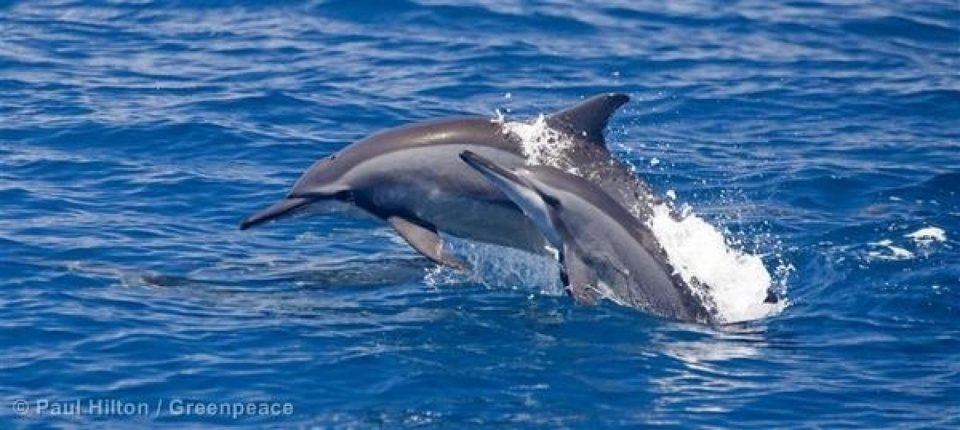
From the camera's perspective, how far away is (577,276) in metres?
13.2

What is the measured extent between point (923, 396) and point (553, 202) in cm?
304

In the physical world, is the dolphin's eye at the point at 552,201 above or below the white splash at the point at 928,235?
above

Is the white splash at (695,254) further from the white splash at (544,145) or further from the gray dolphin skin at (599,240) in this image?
the gray dolphin skin at (599,240)

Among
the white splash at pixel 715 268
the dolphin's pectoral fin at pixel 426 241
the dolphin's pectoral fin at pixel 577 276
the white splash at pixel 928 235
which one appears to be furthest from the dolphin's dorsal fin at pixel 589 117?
the white splash at pixel 928 235

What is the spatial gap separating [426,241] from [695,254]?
2.09m

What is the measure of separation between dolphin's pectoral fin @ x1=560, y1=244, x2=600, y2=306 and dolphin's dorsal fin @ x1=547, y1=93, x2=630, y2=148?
3.04 ft

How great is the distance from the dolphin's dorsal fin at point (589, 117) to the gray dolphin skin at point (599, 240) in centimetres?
39

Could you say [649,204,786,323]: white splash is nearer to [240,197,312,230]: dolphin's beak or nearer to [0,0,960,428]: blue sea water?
[0,0,960,428]: blue sea water

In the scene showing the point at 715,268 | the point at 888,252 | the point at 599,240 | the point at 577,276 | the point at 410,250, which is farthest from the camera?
the point at 410,250

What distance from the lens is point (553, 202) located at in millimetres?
13320

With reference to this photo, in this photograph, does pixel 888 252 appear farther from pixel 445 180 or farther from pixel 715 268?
pixel 445 180

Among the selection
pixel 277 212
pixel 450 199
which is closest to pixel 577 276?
pixel 450 199

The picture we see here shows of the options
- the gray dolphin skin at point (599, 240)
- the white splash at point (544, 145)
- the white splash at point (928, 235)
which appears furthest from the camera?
the white splash at point (928, 235)

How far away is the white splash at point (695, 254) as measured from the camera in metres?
13.6
